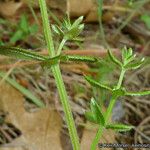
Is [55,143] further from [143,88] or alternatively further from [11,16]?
[11,16]

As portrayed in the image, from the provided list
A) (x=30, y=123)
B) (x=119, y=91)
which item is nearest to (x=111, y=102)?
(x=119, y=91)

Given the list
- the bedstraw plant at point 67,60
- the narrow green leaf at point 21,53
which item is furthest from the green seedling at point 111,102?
the narrow green leaf at point 21,53

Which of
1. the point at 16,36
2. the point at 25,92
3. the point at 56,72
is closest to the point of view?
the point at 56,72

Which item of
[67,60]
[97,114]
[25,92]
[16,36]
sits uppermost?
[16,36]

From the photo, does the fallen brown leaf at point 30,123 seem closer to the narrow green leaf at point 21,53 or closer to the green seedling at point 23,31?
the green seedling at point 23,31

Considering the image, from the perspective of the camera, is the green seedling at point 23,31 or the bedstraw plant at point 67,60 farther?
the green seedling at point 23,31

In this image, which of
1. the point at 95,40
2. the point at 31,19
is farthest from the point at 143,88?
the point at 31,19

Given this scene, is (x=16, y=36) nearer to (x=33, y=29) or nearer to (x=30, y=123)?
(x=33, y=29)

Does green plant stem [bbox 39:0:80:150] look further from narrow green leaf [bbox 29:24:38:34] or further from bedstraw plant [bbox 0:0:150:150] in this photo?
narrow green leaf [bbox 29:24:38:34]

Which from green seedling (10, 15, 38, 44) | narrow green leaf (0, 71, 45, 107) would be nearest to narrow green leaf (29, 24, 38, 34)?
green seedling (10, 15, 38, 44)
